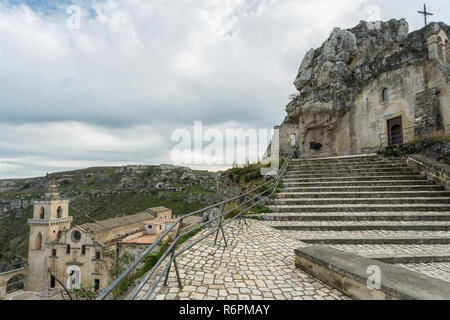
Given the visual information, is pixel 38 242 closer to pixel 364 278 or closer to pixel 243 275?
pixel 243 275

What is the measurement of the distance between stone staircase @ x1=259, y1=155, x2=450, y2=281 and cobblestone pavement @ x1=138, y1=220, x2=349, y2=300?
56.3 inches

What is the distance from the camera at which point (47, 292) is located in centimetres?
2530

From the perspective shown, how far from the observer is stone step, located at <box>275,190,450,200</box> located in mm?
7251

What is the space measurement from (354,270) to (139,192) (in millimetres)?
82260

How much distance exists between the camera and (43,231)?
29828 mm

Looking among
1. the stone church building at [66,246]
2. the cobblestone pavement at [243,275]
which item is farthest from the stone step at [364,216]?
the stone church building at [66,246]

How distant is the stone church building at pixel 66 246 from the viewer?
26.2 meters

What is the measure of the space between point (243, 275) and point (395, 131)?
60.2ft

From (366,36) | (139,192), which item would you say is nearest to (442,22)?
(366,36)

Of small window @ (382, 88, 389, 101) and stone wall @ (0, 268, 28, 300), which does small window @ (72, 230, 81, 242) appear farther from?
small window @ (382, 88, 389, 101)

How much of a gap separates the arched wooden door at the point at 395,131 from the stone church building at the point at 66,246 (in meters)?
23.9

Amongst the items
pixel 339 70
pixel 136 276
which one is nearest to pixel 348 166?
pixel 136 276

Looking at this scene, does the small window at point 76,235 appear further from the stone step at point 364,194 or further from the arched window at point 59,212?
the stone step at point 364,194
